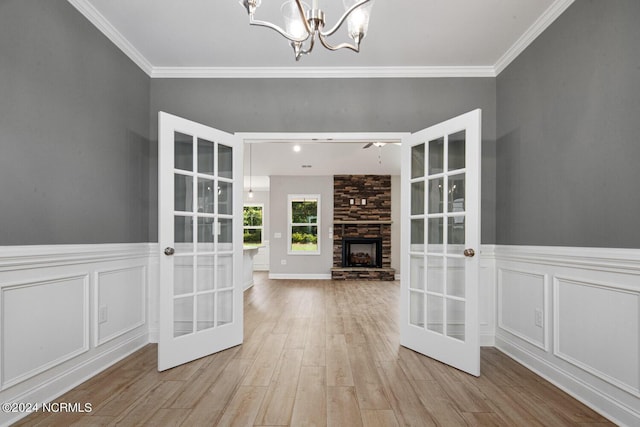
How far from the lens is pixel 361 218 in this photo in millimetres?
9234

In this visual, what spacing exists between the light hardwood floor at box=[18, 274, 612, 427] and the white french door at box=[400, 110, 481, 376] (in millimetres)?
210

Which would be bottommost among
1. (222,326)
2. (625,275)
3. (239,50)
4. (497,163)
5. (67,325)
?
(222,326)

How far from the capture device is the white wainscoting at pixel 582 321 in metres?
1.98

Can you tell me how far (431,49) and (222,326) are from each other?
3057 mm

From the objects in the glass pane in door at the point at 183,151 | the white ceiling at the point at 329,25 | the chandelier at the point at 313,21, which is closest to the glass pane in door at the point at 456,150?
the white ceiling at the point at 329,25

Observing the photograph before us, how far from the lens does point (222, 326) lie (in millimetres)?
3225

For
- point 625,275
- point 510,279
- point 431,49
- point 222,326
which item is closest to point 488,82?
point 431,49

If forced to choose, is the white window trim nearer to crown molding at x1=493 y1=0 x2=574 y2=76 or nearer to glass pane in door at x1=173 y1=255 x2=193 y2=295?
crown molding at x1=493 y1=0 x2=574 y2=76

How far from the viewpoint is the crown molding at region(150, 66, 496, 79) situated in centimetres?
351

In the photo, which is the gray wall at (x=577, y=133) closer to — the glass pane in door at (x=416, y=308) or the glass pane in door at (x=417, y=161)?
the glass pane in door at (x=417, y=161)

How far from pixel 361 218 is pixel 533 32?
260 inches

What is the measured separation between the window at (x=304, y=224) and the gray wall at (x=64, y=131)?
6.02 meters

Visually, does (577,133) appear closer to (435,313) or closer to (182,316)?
(435,313)

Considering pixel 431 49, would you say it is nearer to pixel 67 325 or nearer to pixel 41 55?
pixel 41 55
